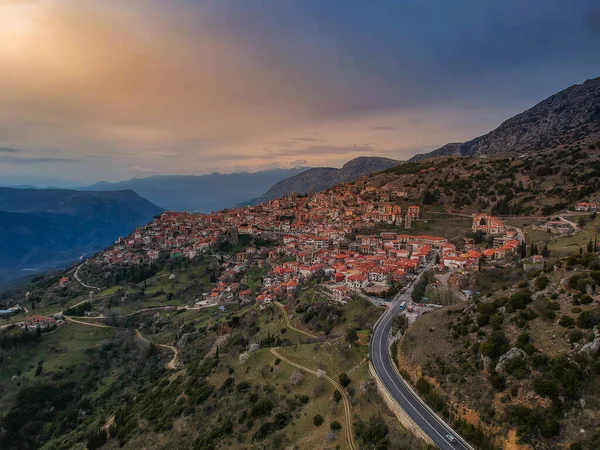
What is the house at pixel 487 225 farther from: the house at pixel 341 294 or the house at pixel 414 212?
the house at pixel 341 294

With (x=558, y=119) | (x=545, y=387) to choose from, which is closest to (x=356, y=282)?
(x=545, y=387)

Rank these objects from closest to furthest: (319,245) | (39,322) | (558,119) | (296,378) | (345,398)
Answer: (345,398)
(296,378)
(39,322)
(319,245)
(558,119)

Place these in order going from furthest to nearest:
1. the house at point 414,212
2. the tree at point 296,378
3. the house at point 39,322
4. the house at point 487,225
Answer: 1. the house at point 414,212
2. the house at point 487,225
3. the house at point 39,322
4. the tree at point 296,378

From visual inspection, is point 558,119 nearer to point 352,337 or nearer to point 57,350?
point 352,337

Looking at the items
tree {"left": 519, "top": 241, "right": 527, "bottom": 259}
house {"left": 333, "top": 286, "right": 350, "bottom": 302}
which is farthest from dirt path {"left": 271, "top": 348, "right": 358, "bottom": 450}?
tree {"left": 519, "top": 241, "right": 527, "bottom": 259}

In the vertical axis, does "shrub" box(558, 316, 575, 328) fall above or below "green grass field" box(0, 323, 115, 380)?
above

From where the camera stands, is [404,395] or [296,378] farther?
[296,378]

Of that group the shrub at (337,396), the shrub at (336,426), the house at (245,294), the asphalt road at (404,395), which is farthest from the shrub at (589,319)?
the house at (245,294)

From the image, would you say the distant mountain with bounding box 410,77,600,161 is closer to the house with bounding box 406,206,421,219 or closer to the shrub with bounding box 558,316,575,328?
the house with bounding box 406,206,421,219

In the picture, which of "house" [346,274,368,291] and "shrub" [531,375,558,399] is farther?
"house" [346,274,368,291]
